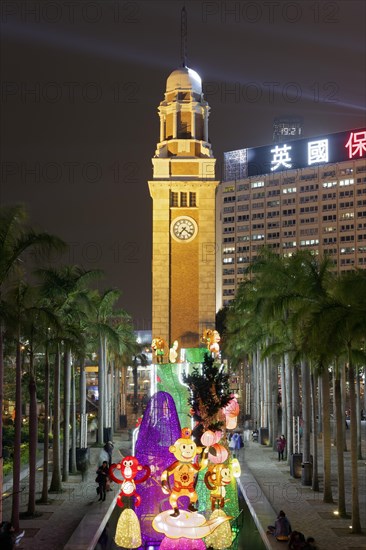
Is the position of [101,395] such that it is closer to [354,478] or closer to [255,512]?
[255,512]

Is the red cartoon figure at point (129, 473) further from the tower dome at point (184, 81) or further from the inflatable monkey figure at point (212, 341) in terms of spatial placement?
the tower dome at point (184, 81)

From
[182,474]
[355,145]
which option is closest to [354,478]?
[182,474]

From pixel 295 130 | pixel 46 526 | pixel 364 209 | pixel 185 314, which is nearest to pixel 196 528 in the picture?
pixel 46 526

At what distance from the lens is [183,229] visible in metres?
42.4

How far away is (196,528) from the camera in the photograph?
1534 cm

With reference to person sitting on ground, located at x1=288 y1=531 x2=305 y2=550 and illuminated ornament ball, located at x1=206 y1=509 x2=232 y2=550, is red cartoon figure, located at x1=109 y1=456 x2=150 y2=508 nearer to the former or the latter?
illuminated ornament ball, located at x1=206 y1=509 x2=232 y2=550

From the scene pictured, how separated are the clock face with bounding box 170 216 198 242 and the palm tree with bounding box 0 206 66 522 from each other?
2505 centimetres

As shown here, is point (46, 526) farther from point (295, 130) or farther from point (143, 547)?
point (295, 130)

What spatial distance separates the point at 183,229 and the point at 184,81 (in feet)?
28.1

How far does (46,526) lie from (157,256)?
2433cm

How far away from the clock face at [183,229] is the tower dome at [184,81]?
755 centimetres

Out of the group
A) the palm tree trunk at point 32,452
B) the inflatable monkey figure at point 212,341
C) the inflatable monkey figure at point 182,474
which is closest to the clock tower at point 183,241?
the inflatable monkey figure at point 212,341

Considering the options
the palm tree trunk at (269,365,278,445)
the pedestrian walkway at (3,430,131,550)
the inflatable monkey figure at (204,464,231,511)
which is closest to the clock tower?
the palm tree trunk at (269,365,278,445)

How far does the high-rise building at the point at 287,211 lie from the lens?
100000mm
